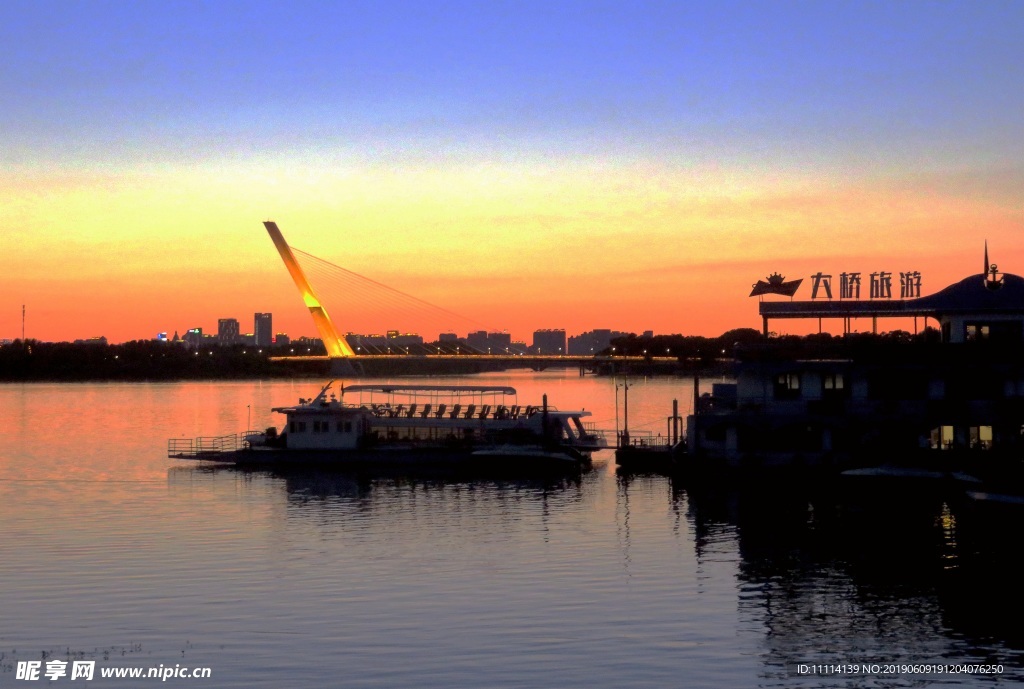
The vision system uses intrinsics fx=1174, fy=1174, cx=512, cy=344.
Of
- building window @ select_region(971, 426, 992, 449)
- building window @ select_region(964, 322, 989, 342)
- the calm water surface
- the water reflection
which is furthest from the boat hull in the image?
building window @ select_region(964, 322, 989, 342)

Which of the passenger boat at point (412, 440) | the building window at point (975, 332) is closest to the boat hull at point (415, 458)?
the passenger boat at point (412, 440)

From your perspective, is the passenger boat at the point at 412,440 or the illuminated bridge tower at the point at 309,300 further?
the illuminated bridge tower at the point at 309,300

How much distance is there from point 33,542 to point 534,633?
711 inches

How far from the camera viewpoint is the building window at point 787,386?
4547 cm

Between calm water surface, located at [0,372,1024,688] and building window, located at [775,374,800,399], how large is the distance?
3.94 metres

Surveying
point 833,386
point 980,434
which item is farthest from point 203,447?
point 980,434

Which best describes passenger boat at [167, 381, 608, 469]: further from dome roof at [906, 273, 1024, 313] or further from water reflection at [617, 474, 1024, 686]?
dome roof at [906, 273, 1024, 313]

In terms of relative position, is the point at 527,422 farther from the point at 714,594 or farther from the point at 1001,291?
the point at 714,594

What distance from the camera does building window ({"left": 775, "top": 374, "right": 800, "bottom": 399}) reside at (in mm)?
45469

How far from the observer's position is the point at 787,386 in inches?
1797

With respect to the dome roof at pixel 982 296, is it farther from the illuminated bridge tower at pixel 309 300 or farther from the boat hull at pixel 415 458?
the illuminated bridge tower at pixel 309 300

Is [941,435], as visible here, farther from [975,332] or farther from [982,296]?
[982,296]

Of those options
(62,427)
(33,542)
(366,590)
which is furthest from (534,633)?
(62,427)

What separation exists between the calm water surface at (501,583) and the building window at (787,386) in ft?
12.9
